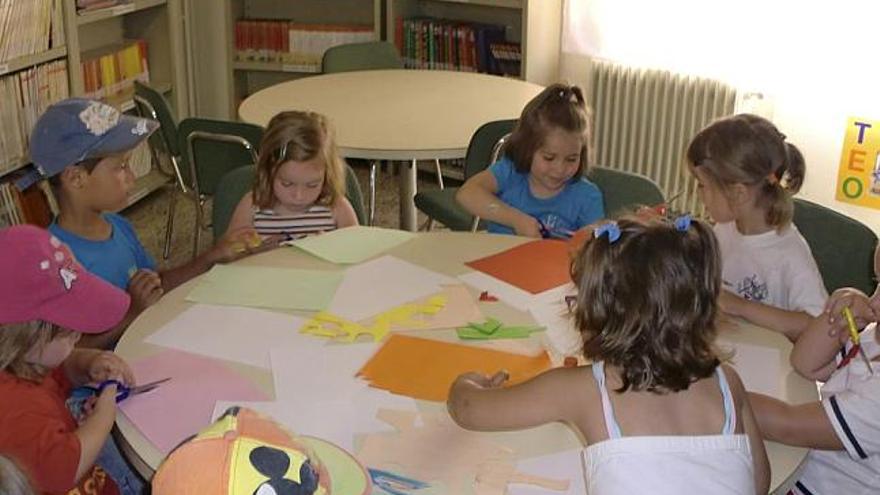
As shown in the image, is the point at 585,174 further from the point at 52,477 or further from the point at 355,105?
the point at 52,477

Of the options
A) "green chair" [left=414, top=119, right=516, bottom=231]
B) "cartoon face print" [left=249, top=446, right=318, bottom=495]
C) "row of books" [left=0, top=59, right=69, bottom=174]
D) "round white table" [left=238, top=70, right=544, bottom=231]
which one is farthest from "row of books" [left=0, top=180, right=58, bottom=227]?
"cartoon face print" [left=249, top=446, right=318, bottom=495]

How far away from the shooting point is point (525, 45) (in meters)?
4.61

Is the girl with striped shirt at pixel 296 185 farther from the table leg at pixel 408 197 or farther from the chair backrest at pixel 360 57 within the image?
the chair backrest at pixel 360 57

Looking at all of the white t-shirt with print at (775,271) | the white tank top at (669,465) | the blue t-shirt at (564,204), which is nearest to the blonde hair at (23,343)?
the white tank top at (669,465)

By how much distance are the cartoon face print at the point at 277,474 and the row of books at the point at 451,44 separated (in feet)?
13.2

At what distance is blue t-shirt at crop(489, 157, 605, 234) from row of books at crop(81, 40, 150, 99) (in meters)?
2.33

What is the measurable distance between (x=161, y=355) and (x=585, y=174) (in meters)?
1.38

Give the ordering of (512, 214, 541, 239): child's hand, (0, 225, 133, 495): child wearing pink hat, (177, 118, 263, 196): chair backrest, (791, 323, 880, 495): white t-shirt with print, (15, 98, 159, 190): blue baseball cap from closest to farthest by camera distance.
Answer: (0, 225, 133, 495): child wearing pink hat → (791, 323, 880, 495): white t-shirt with print → (15, 98, 159, 190): blue baseball cap → (512, 214, 541, 239): child's hand → (177, 118, 263, 196): chair backrest

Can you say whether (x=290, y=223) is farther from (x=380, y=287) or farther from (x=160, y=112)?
(x=160, y=112)

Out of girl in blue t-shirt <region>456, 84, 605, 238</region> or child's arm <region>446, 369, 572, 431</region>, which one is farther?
girl in blue t-shirt <region>456, 84, 605, 238</region>

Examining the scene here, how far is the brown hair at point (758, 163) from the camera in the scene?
215 centimetres

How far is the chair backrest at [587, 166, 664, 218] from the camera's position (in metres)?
2.73

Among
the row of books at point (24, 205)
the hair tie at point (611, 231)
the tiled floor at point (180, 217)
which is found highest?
the hair tie at point (611, 231)

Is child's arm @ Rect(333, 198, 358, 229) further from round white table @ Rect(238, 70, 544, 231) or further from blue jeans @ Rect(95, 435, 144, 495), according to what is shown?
blue jeans @ Rect(95, 435, 144, 495)
